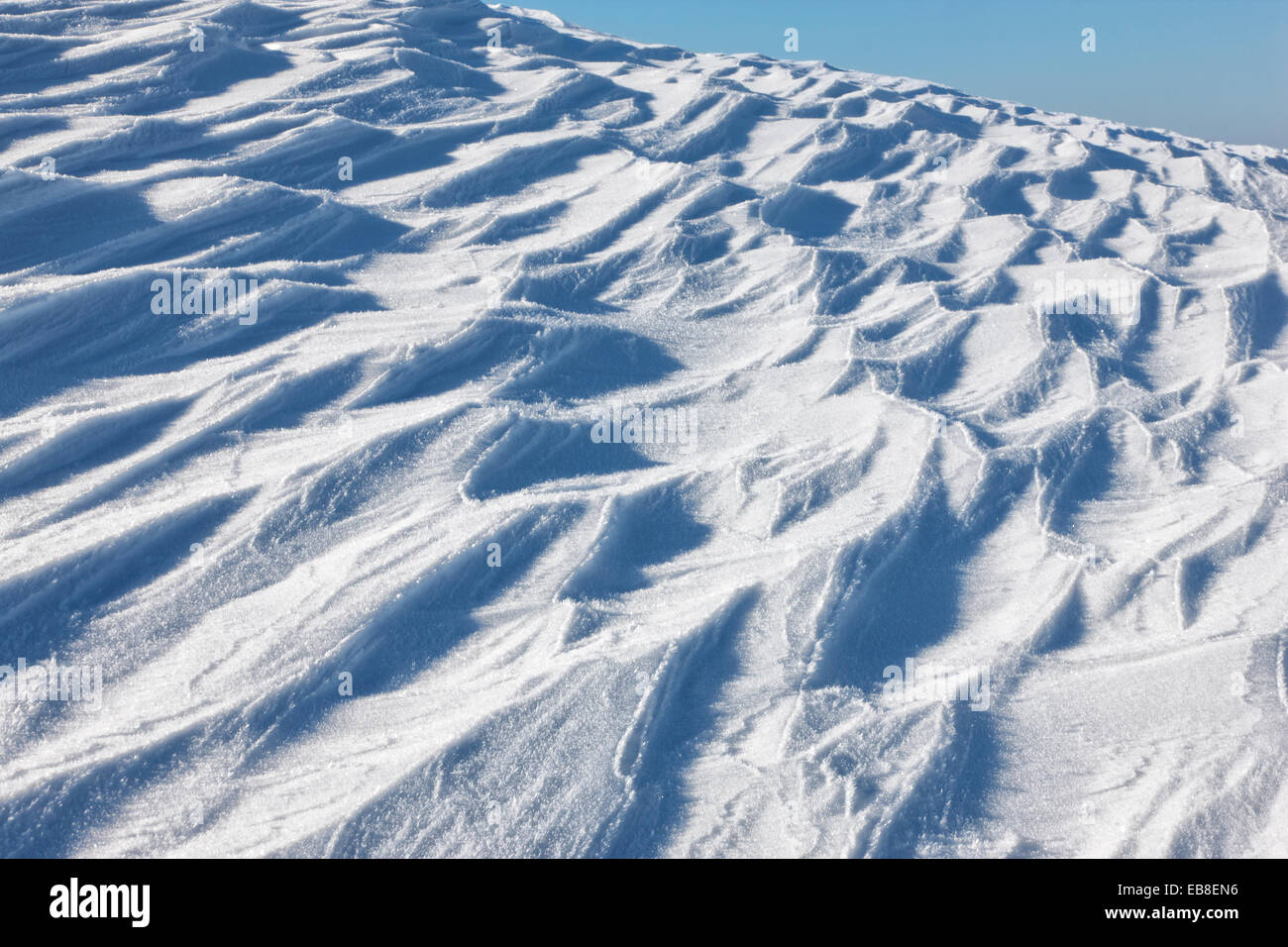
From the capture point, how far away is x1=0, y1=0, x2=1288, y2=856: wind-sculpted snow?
7.57ft

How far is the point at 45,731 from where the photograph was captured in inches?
91.1

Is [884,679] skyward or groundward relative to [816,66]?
groundward

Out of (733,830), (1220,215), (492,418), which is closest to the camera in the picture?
(733,830)

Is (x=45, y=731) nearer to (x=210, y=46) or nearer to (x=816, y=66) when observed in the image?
(x=210, y=46)

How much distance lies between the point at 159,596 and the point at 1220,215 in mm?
8977

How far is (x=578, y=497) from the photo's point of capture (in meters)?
3.30

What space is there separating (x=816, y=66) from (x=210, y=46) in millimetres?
7943

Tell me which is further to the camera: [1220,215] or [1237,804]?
[1220,215]

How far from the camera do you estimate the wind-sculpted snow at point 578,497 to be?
2307 millimetres

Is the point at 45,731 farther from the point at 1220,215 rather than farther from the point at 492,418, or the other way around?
the point at 1220,215

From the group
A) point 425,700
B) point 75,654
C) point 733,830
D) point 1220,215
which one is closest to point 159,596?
point 75,654
